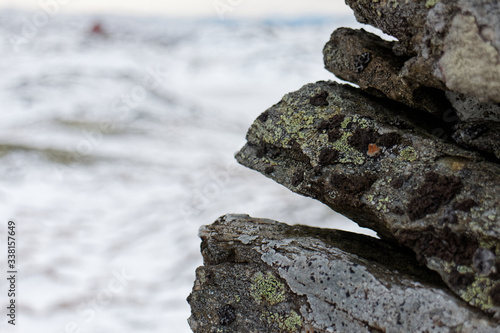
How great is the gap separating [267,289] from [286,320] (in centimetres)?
44

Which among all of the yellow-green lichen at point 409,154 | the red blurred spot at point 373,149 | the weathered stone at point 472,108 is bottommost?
the yellow-green lichen at point 409,154

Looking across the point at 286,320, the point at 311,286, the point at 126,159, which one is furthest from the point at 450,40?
the point at 126,159

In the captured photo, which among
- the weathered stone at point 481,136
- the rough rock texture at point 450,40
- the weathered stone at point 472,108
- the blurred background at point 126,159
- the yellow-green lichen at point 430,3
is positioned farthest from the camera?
the blurred background at point 126,159

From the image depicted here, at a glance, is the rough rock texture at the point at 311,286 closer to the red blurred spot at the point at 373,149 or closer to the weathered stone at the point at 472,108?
the red blurred spot at the point at 373,149

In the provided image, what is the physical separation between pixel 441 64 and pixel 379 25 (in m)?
1.20

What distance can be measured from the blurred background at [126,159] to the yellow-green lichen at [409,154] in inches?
419

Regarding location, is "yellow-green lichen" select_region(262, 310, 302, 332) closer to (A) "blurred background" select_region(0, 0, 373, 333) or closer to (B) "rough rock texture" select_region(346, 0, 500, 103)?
(B) "rough rock texture" select_region(346, 0, 500, 103)

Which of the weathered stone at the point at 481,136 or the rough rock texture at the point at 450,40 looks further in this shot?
the weathered stone at the point at 481,136

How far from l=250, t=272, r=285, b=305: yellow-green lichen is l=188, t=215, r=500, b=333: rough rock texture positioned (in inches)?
0.5

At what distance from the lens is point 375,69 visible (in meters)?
6.73

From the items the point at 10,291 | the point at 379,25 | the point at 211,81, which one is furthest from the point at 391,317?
the point at 211,81

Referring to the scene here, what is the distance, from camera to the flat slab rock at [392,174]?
17.0 feet

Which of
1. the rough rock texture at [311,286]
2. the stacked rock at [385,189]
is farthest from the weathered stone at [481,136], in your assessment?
the rough rock texture at [311,286]

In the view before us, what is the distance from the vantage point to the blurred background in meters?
16.5
